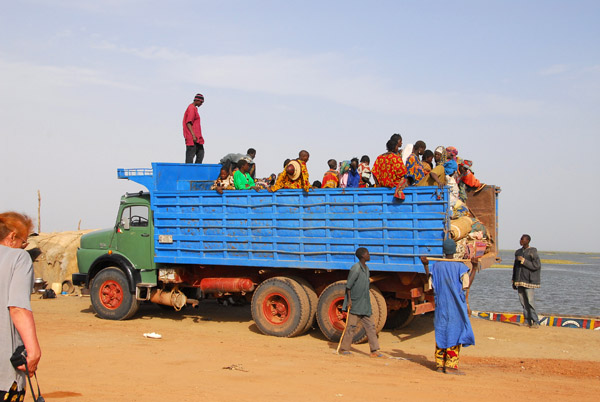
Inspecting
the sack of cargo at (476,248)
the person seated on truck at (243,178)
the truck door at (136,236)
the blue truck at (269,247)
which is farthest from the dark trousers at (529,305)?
the truck door at (136,236)

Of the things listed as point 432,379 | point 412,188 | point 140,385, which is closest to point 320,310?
point 412,188

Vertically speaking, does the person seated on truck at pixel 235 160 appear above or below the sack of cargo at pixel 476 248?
above

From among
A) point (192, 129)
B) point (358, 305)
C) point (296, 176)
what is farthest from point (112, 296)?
point (358, 305)

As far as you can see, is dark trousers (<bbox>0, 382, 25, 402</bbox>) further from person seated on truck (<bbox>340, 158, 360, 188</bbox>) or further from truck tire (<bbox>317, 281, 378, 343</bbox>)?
person seated on truck (<bbox>340, 158, 360, 188</bbox>)

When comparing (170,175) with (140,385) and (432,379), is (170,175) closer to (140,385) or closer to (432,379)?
(140,385)

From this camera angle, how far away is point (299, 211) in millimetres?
9953

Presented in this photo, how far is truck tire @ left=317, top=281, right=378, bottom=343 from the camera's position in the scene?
9.59 metres

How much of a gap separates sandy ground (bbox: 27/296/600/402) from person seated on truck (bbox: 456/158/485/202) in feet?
8.17

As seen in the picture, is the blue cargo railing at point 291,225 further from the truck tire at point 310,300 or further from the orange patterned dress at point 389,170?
the truck tire at point 310,300

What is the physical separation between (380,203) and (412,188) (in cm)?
56

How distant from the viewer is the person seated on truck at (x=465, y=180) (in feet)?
34.2

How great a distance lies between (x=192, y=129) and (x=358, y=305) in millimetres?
5955

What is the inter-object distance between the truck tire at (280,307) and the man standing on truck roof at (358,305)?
1496mm

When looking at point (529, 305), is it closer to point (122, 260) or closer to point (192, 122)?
point (192, 122)
